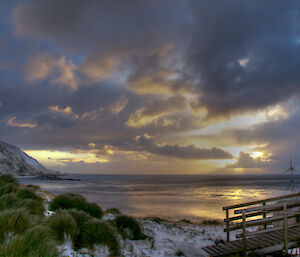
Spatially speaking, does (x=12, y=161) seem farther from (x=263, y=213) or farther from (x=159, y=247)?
(x=263, y=213)

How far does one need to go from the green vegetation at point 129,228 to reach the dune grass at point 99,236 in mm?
3413

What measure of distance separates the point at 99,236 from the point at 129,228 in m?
4.54

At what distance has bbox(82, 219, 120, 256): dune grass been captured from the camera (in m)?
6.97

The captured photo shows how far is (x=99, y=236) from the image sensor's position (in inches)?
281

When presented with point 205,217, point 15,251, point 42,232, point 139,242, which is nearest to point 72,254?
point 42,232

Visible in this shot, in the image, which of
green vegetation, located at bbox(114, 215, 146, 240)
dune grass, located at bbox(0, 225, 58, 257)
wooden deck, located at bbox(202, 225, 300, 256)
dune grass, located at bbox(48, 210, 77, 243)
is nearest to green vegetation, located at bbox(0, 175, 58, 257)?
dune grass, located at bbox(0, 225, 58, 257)

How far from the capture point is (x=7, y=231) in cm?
492

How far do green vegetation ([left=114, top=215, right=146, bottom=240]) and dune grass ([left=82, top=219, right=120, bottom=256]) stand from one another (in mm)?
3413

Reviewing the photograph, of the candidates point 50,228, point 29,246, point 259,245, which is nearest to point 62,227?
point 50,228

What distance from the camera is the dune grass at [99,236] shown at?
6969 mm

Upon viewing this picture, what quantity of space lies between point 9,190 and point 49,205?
2030 millimetres

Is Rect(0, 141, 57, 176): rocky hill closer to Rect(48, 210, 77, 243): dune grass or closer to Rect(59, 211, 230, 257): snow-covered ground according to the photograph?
Rect(59, 211, 230, 257): snow-covered ground

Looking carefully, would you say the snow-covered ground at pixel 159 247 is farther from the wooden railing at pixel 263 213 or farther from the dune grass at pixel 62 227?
the wooden railing at pixel 263 213

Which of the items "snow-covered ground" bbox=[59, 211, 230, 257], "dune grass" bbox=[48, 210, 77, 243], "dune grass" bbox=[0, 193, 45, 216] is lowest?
"snow-covered ground" bbox=[59, 211, 230, 257]
